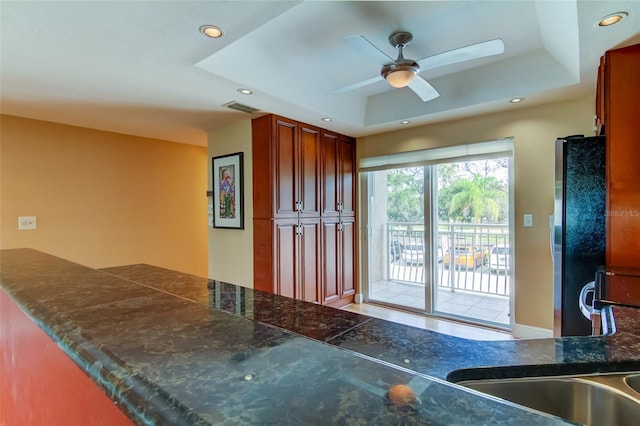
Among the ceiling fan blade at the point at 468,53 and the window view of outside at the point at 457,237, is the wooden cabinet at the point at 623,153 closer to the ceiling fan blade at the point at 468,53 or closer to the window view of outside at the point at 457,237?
the ceiling fan blade at the point at 468,53

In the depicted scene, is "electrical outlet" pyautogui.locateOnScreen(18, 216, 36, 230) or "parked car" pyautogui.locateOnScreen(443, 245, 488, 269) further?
"parked car" pyautogui.locateOnScreen(443, 245, 488, 269)

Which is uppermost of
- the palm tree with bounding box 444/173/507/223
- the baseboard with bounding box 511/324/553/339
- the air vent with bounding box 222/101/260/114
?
the air vent with bounding box 222/101/260/114

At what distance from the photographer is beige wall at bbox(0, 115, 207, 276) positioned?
320 cm

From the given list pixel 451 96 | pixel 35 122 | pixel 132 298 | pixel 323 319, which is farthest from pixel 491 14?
pixel 35 122

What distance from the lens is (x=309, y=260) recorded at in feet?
12.1

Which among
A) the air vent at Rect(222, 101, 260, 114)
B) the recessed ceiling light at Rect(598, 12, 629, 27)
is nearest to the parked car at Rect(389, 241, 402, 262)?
the air vent at Rect(222, 101, 260, 114)

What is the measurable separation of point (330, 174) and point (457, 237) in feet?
5.41

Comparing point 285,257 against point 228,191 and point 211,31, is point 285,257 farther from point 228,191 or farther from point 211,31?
point 211,31

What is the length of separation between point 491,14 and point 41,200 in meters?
4.31

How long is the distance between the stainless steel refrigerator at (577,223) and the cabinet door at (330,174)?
2308 millimetres

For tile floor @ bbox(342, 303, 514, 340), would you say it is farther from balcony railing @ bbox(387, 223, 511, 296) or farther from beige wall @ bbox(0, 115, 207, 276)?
beige wall @ bbox(0, 115, 207, 276)

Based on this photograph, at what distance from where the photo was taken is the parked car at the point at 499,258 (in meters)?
3.48

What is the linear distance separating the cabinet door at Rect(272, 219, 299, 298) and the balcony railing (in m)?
1.43

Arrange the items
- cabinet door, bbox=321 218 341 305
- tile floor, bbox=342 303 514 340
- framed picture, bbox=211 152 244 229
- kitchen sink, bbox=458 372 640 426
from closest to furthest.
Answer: kitchen sink, bbox=458 372 640 426 → tile floor, bbox=342 303 514 340 → framed picture, bbox=211 152 244 229 → cabinet door, bbox=321 218 341 305
